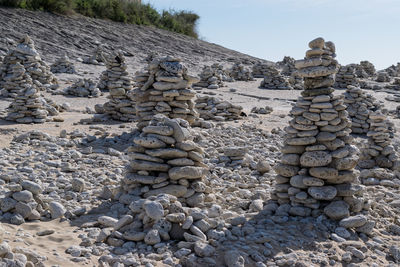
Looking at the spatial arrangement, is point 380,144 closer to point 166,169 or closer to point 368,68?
point 166,169

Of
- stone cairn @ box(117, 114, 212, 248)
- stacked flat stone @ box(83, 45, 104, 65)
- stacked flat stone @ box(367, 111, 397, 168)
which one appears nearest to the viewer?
stone cairn @ box(117, 114, 212, 248)

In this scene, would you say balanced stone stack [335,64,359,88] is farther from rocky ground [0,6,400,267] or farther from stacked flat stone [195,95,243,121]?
rocky ground [0,6,400,267]

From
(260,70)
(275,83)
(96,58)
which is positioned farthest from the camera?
(260,70)

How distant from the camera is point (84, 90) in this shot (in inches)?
659

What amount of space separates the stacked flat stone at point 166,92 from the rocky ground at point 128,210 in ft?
2.47

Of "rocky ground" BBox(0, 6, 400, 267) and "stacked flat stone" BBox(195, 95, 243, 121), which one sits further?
"stacked flat stone" BBox(195, 95, 243, 121)

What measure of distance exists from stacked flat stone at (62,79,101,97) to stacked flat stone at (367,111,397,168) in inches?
427

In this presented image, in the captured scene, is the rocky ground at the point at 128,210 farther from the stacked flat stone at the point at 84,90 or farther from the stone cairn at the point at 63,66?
the stone cairn at the point at 63,66

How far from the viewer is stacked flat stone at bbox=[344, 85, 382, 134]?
13.2 metres

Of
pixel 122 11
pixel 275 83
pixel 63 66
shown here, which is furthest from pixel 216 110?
pixel 122 11

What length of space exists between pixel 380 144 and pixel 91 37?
842 inches

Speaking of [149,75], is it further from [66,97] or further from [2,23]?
[2,23]

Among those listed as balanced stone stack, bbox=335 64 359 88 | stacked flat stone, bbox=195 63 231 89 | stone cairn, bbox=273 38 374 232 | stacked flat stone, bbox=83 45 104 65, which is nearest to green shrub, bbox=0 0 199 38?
stacked flat stone, bbox=83 45 104 65

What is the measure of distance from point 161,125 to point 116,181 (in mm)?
1425
